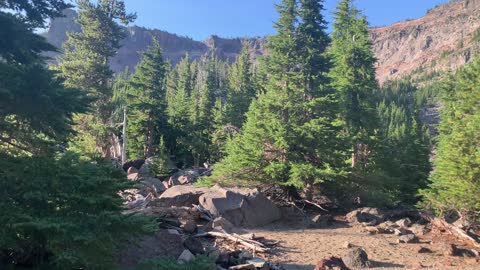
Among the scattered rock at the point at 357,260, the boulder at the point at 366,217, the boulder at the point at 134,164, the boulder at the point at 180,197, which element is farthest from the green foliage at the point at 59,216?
the boulder at the point at 134,164

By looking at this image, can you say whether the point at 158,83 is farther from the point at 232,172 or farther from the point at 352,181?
the point at 352,181

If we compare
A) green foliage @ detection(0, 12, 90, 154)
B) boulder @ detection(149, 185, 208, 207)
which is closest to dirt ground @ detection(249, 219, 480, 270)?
boulder @ detection(149, 185, 208, 207)

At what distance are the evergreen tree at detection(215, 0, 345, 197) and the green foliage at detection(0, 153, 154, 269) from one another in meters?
11.2

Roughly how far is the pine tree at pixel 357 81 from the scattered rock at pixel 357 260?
12429mm

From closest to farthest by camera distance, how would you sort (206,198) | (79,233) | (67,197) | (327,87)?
(79,233) → (67,197) → (206,198) → (327,87)

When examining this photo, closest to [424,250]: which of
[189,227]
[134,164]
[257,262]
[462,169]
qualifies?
[462,169]

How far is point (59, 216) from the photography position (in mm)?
6766

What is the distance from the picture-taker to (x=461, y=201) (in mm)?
15969

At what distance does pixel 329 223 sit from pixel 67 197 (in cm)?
1255

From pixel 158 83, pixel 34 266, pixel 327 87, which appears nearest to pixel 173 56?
pixel 158 83

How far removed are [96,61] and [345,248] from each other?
858 inches

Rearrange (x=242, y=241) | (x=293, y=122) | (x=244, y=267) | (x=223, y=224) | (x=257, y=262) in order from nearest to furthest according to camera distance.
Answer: (x=244, y=267), (x=257, y=262), (x=242, y=241), (x=223, y=224), (x=293, y=122)

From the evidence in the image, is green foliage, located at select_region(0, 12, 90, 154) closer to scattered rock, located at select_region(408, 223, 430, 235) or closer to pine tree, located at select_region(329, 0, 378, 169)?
scattered rock, located at select_region(408, 223, 430, 235)

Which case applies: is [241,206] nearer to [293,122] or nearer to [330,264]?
[293,122]
